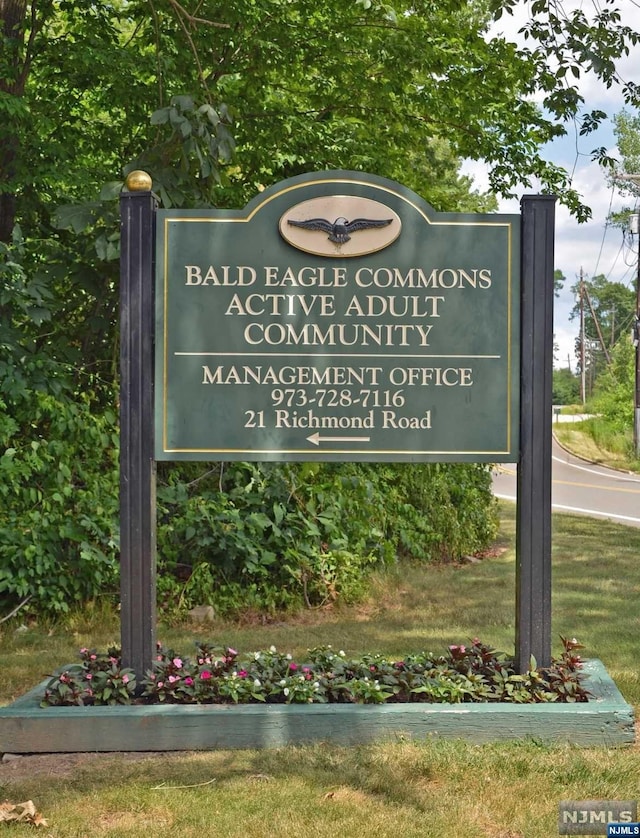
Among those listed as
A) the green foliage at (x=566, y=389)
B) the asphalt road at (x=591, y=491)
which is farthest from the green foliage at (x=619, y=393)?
the green foliage at (x=566, y=389)

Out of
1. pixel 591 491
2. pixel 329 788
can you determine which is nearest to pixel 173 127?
pixel 329 788

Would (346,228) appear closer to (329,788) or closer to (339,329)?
(339,329)

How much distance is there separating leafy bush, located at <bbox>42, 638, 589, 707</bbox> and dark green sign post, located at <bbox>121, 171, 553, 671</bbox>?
27 cm

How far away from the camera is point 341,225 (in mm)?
4863

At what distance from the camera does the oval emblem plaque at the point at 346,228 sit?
4.86m

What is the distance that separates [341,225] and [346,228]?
30mm

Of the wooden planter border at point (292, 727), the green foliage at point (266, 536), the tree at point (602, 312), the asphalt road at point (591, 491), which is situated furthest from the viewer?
the tree at point (602, 312)

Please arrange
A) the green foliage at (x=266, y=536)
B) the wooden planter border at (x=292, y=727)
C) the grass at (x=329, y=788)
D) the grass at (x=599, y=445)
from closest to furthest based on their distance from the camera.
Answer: the grass at (x=329, y=788) → the wooden planter border at (x=292, y=727) → the green foliage at (x=266, y=536) → the grass at (x=599, y=445)

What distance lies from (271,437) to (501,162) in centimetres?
677

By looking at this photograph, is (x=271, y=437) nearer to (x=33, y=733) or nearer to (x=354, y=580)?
(x=33, y=733)

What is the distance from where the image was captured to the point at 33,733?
4.48m

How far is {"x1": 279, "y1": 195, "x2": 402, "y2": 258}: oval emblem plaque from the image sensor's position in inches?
191

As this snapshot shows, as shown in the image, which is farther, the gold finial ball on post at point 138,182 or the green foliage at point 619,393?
the green foliage at point 619,393

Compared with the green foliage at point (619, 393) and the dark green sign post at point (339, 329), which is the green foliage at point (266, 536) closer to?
the dark green sign post at point (339, 329)
